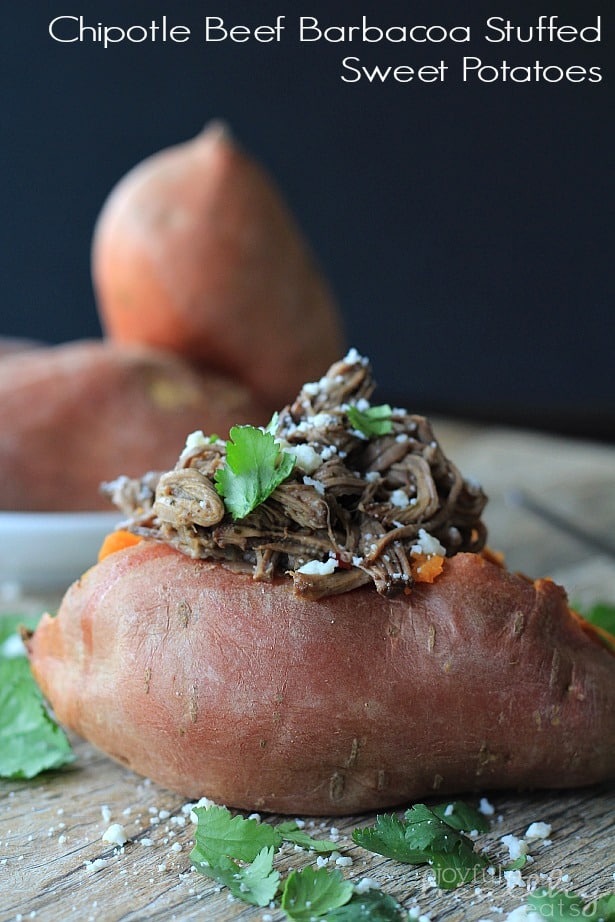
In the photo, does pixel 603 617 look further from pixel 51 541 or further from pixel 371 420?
pixel 51 541

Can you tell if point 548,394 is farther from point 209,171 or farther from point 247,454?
point 247,454

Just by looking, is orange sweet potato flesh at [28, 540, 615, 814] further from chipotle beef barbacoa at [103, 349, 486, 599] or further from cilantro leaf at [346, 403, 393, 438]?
cilantro leaf at [346, 403, 393, 438]

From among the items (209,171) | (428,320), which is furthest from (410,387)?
(209,171)

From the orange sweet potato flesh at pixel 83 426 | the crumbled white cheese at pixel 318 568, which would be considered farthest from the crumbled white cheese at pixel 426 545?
the orange sweet potato flesh at pixel 83 426

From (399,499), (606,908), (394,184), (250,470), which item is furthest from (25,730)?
(394,184)

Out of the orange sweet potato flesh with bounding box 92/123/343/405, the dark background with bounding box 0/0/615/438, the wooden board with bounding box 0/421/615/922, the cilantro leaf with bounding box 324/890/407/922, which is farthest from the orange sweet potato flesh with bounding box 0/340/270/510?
the dark background with bounding box 0/0/615/438

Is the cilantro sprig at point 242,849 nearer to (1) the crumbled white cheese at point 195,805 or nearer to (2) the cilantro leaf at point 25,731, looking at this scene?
(1) the crumbled white cheese at point 195,805
